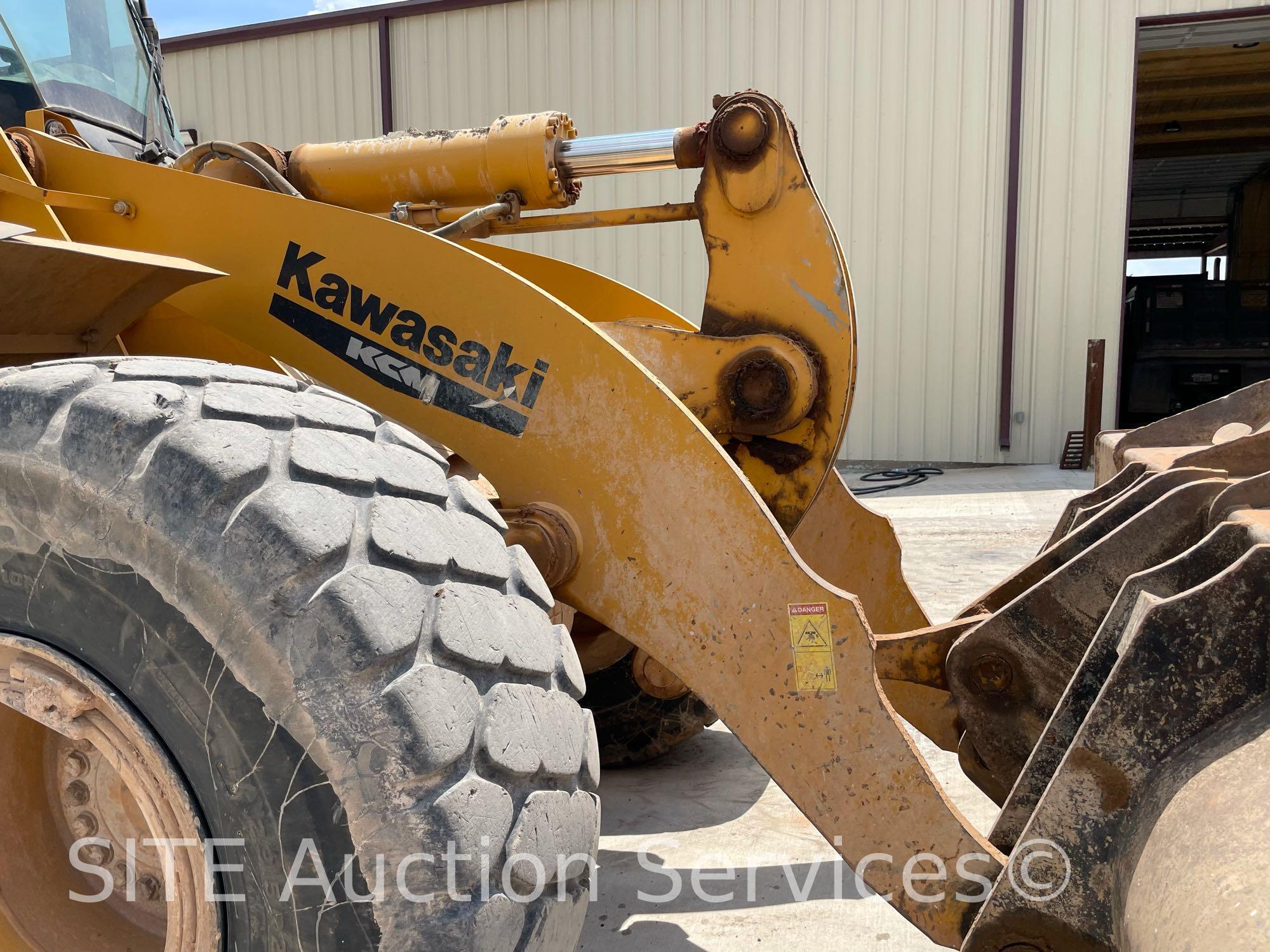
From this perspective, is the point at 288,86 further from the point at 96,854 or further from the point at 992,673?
the point at 992,673

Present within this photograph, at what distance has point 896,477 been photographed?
9.75m

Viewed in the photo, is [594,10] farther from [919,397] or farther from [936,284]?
[919,397]

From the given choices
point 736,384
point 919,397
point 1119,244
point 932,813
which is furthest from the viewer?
point 919,397

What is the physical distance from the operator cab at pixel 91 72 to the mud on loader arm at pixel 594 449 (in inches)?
26.7

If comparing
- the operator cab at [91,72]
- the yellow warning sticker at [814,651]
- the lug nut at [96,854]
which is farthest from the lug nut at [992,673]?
the operator cab at [91,72]

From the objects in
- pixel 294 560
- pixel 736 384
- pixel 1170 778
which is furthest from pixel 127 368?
pixel 1170 778

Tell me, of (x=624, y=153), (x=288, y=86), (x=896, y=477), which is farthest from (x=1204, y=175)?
(x=624, y=153)

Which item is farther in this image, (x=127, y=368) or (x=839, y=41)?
(x=839, y=41)

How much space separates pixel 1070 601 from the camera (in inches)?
75.6

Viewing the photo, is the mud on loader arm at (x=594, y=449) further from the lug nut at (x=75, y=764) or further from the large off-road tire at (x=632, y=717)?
the large off-road tire at (x=632, y=717)

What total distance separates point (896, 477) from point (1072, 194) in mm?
3311

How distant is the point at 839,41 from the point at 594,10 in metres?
2.66

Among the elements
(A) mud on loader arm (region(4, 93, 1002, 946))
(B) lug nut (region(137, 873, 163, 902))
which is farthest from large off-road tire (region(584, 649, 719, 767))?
(B) lug nut (region(137, 873, 163, 902))

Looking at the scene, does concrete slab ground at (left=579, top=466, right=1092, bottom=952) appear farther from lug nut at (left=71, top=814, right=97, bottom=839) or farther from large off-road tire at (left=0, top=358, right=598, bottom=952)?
lug nut at (left=71, top=814, right=97, bottom=839)
